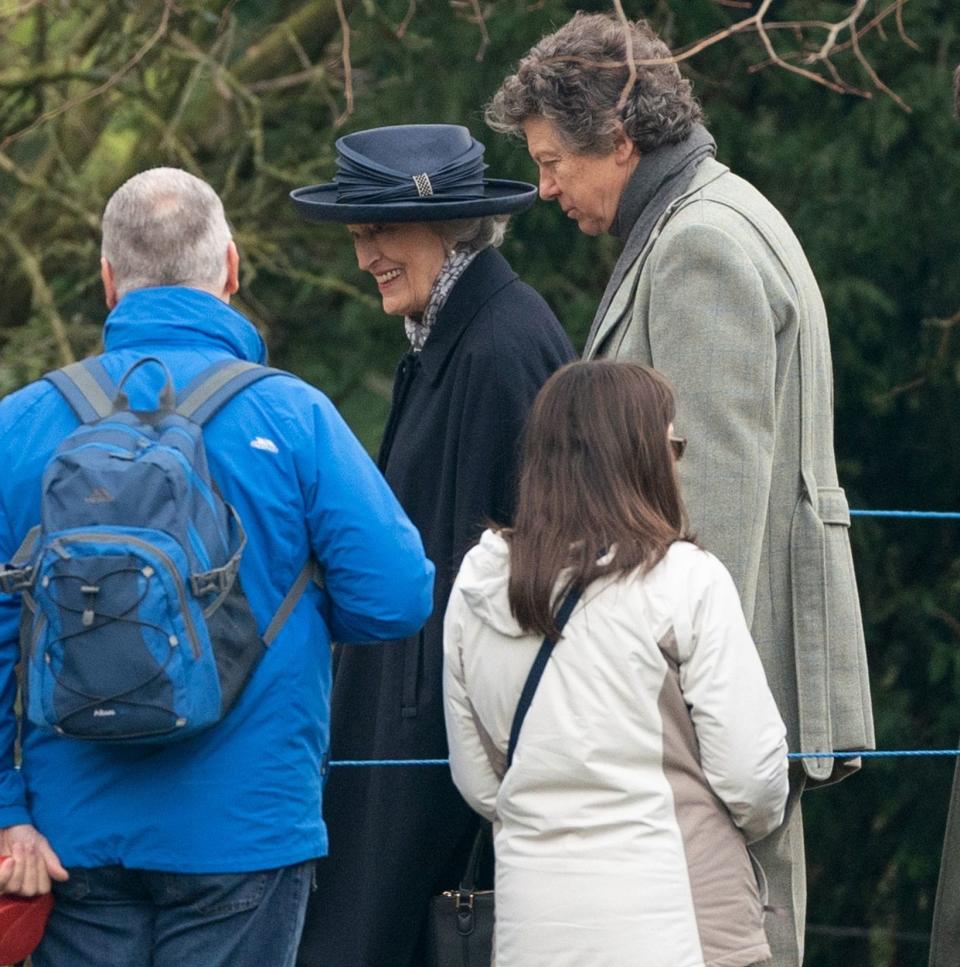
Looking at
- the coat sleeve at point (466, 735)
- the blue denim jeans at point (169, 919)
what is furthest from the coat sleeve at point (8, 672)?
the coat sleeve at point (466, 735)

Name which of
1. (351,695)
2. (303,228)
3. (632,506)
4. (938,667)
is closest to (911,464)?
(938,667)

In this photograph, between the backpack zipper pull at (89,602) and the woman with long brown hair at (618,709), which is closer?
the backpack zipper pull at (89,602)

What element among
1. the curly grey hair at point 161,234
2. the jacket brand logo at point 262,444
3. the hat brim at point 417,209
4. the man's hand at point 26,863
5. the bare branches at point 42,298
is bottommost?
the bare branches at point 42,298

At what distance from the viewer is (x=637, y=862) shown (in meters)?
2.34

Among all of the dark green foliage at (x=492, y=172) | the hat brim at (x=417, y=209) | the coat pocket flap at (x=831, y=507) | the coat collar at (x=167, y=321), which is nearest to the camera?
the coat collar at (x=167, y=321)

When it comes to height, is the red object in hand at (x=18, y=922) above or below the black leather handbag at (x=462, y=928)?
above

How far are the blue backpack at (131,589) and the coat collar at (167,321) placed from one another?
15cm

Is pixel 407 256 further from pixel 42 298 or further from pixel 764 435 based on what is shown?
pixel 42 298

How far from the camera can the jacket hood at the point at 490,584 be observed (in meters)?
2.41

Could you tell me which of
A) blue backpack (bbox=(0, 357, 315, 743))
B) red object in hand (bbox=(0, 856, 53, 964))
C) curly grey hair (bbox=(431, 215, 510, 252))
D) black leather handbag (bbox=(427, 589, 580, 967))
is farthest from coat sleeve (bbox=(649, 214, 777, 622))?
red object in hand (bbox=(0, 856, 53, 964))

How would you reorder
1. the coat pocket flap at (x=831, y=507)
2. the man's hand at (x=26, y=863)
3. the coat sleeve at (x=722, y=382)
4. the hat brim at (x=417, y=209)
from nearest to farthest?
1. the man's hand at (x=26, y=863)
2. the coat sleeve at (x=722, y=382)
3. the coat pocket flap at (x=831, y=507)
4. the hat brim at (x=417, y=209)

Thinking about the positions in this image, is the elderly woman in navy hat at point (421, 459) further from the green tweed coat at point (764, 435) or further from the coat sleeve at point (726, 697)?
the coat sleeve at point (726, 697)

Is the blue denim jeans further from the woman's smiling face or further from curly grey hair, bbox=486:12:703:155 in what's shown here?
curly grey hair, bbox=486:12:703:155

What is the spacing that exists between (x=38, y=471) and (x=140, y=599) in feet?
0.89
